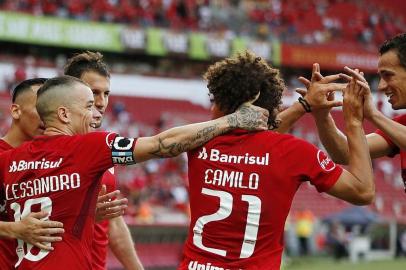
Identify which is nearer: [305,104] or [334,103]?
[334,103]

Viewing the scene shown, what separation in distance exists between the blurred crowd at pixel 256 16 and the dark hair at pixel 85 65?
938 inches

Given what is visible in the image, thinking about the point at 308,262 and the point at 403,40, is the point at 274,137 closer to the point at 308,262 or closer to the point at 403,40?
the point at 403,40

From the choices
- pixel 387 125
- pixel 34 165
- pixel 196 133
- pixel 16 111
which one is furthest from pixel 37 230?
pixel 387 125

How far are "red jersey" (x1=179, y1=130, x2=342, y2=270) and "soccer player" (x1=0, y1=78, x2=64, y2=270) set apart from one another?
78 cm

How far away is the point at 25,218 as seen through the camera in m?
4.46

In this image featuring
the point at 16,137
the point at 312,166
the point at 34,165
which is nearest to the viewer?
the point at 312,166

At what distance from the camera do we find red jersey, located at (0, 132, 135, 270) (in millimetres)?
4418

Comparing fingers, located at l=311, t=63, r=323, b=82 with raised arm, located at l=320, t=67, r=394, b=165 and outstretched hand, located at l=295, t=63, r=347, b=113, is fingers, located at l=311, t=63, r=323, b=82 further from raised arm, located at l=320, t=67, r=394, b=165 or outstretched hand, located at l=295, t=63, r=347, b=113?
raised arm, located at l=320, t=67, r=394, b=165

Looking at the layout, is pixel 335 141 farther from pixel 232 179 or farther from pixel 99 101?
pixel 99 101

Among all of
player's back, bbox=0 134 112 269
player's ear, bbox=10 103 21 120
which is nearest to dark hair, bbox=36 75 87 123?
player's back, bbox=0 134 112 269

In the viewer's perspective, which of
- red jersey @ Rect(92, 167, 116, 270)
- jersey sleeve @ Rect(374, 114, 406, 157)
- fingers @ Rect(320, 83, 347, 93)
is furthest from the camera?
red jersey @ Rect(92, 167, 116, 270)

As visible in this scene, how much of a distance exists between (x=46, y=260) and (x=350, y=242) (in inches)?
738

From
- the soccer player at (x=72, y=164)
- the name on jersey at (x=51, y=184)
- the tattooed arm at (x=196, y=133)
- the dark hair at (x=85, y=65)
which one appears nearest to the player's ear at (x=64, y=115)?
the soccer player at (x=72, y=164)

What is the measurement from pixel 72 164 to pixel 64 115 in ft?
1.05
